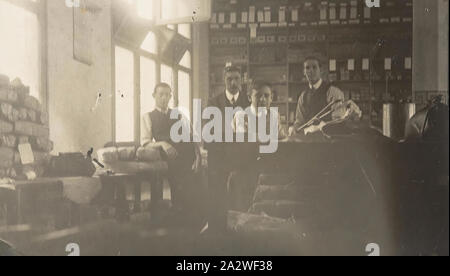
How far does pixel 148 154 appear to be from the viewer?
3.48 m

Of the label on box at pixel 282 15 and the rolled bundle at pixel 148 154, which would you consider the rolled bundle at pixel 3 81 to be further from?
the label on box at pixel 282 15

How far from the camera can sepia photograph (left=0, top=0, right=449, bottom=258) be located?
3.30m

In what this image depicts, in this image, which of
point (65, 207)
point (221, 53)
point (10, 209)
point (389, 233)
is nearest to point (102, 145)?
point (65, 207)

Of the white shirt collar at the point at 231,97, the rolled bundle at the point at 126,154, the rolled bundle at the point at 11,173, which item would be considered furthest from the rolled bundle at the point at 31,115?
the white shirt collar at the point at 231,97

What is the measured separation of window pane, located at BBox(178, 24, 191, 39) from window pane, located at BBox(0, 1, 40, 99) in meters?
0.91

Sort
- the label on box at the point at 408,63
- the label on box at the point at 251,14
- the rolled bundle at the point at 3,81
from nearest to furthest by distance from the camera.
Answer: the rolled bundle at the point at 3,81
the label on box at the point at 408,63
the label on box at the point at 251,14

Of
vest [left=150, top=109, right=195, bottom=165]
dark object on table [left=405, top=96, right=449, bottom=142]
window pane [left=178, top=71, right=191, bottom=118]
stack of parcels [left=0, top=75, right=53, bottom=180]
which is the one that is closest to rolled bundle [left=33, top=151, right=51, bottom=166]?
stack of parcels [left=0, top=75, right=53, bottom=180]

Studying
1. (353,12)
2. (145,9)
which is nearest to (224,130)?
(145,9)

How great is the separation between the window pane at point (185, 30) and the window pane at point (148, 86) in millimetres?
272

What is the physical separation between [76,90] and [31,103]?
0.95 feet

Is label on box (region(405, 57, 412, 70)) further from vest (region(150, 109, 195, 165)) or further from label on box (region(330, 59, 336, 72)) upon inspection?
vest (region(150, 109, 195, 165))

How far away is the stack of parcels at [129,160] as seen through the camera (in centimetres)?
344

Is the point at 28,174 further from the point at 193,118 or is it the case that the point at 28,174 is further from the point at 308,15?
the point at 308,15

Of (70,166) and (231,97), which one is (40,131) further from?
(231,97)
